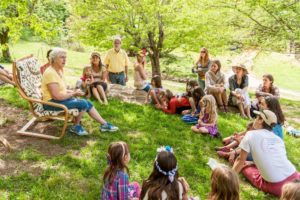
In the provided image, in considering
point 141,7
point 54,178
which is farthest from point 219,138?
point 141,7

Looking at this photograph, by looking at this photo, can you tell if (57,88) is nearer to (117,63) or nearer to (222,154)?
(222,154)

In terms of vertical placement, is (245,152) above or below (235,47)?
below

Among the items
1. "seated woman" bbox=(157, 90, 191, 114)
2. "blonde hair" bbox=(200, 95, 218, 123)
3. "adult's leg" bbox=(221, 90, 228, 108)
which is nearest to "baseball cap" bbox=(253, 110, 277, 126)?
"blonde hair" bbox=(200, 95, 218, 123)

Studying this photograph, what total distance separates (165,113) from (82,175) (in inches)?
123

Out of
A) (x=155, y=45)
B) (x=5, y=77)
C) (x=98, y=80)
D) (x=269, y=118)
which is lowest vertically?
(x=269, y=118)

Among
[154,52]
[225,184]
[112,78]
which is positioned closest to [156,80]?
[112,78]

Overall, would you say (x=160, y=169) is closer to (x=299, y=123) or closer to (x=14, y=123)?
(x=14, y=123)

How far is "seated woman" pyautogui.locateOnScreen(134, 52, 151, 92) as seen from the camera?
8195 millimetres

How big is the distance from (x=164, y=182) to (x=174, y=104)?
4140mm

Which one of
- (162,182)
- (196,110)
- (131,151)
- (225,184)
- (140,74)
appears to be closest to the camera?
(225,184)

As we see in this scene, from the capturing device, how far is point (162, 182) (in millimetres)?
3238

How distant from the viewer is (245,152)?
14.4 ft

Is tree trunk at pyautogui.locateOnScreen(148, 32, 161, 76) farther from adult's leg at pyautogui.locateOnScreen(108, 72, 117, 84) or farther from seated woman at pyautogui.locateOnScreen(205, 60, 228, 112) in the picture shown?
seated woman at pyautogui.locateOnScreen(205, 60, 228, 112)

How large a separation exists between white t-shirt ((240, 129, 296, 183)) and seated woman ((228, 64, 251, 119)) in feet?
11.4
